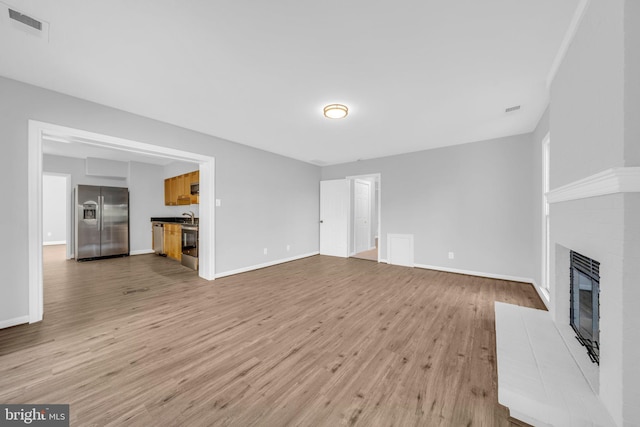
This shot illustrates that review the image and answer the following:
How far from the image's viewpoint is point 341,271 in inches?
183

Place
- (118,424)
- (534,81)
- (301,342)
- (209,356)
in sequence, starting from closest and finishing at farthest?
(118,424), (209,356), (301,342), (534,81)

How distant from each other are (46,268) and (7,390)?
488 cm

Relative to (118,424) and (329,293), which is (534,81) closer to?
(329,293)

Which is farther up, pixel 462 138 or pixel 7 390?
pixel 462 138

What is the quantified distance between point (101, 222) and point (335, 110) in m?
6.67

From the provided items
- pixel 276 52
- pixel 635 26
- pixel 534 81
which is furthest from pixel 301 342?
pixel 534 81

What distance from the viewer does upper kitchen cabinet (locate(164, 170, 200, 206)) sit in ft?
19.1

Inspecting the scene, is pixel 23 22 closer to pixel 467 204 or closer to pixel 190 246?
pixel 190 246

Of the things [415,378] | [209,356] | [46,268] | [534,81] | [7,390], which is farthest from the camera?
[46,268]

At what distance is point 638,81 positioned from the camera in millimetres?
1071

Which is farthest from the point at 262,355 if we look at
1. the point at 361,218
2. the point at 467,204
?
the point at 361,218

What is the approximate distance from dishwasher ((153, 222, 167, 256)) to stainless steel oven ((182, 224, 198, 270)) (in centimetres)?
150

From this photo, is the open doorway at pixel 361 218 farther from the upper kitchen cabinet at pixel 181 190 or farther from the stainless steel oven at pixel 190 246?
the upper kitchen cabinet at pixel 181 190

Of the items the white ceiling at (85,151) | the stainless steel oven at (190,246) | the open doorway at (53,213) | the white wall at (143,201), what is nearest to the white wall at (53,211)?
the open doorway at (53,213)
